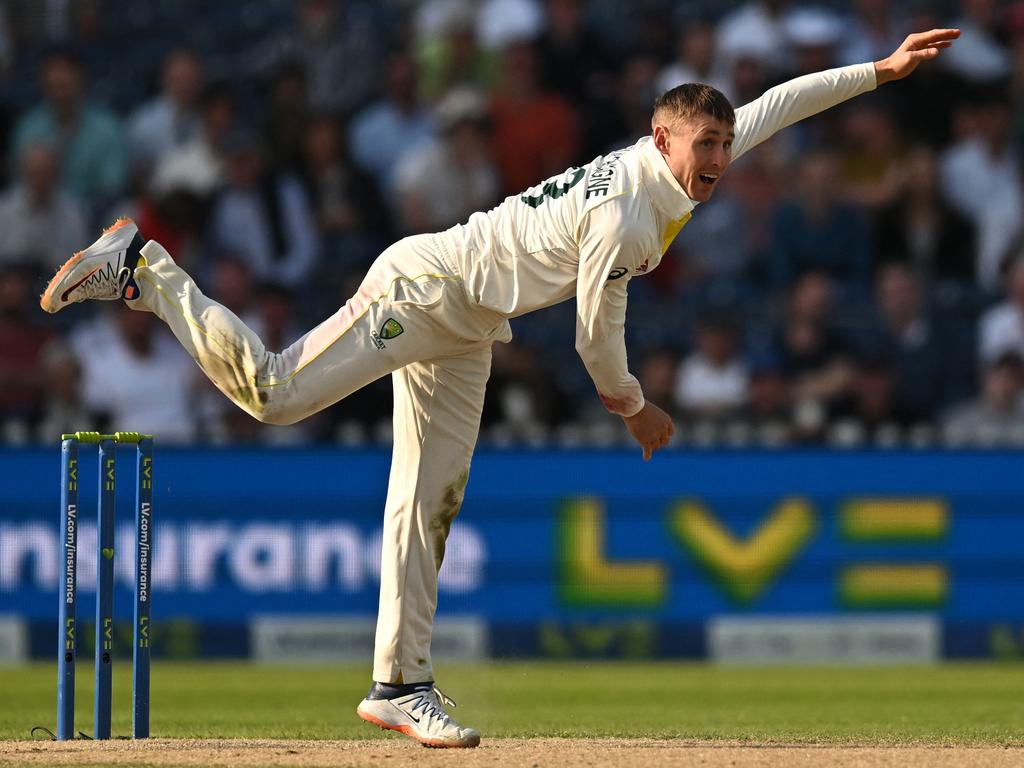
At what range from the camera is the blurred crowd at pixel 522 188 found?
1095cm

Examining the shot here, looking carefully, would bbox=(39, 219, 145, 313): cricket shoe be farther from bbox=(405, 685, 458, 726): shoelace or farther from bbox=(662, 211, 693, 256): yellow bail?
bbox=(662, 211, 693, 256): yellow bail

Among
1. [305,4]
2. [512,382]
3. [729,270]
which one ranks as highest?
[305,4]

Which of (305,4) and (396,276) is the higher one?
(305,4)

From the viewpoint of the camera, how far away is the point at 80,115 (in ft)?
40.7

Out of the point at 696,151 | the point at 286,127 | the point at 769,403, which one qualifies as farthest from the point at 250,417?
the point at 696,151

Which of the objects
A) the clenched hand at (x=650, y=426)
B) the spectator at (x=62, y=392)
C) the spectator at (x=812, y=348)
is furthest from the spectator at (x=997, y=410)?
the clenched hand at (x=650, y=426)

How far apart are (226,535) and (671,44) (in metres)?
5.14

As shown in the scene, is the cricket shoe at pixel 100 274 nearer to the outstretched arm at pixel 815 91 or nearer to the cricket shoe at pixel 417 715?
the cricket shoe at pixel 417 715

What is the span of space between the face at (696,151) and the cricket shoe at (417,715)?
1.81m

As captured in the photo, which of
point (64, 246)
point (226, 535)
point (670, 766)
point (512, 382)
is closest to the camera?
point (670, 766)

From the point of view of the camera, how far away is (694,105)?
17.6 feet

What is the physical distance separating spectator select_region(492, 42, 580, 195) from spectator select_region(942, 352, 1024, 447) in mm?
3178

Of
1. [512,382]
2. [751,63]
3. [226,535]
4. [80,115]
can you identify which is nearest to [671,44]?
[751,63]

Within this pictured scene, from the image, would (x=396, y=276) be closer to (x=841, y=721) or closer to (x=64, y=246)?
(x=841, y=721)
